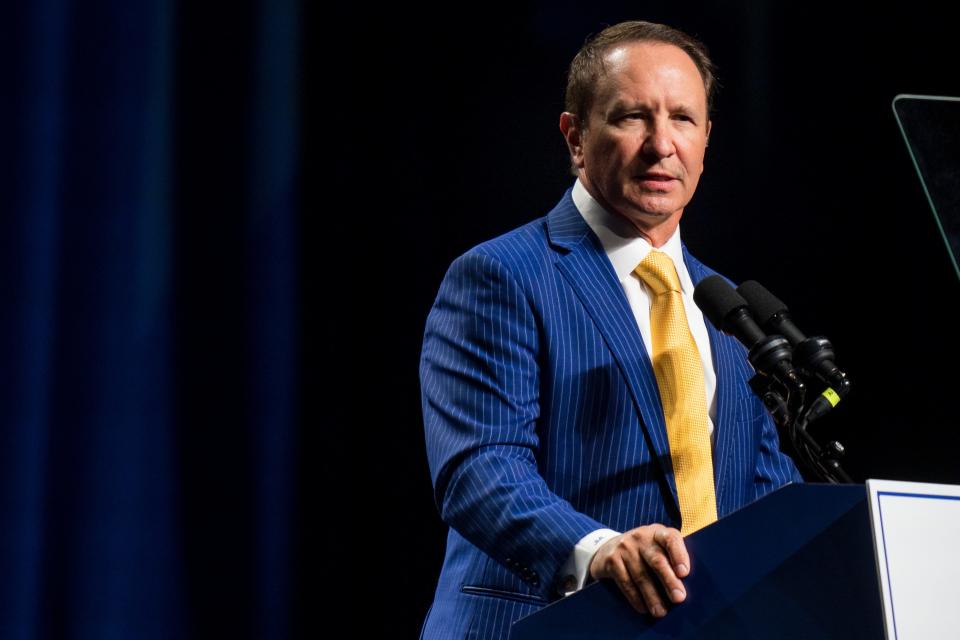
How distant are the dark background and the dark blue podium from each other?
1531mm

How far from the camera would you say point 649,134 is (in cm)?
163

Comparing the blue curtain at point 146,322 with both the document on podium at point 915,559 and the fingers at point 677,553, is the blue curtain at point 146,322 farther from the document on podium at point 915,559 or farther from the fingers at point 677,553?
the document on podium at point 915,559

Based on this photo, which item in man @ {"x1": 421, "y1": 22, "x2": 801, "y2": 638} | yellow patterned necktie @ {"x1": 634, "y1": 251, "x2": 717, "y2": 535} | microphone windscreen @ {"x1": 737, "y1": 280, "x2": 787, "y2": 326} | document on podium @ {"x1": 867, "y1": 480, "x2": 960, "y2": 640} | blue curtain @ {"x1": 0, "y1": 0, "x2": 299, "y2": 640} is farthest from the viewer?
Result: blue curtain @ {"x1": 0, "y1": 0, "x2": 299, "y2": 640}

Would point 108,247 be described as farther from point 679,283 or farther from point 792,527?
point 792,527

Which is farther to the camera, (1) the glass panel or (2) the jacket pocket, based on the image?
(2) the jacket pocket

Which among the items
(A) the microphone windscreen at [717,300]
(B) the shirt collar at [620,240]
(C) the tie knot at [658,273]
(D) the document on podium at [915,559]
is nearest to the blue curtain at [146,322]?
(B) the shirt collar at [620,240]

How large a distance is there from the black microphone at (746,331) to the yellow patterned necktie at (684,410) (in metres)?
0.20

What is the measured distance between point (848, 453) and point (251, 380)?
1440 millimetres

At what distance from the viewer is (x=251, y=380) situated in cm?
239

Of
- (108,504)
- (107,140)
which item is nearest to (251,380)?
(108,504)

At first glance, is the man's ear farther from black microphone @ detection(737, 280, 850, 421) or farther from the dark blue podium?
the dark blue podium

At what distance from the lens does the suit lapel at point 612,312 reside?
1.43 metres

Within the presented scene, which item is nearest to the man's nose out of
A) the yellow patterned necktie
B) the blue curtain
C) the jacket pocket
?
the yellow patterned necktie

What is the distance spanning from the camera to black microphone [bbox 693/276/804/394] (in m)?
1.12
